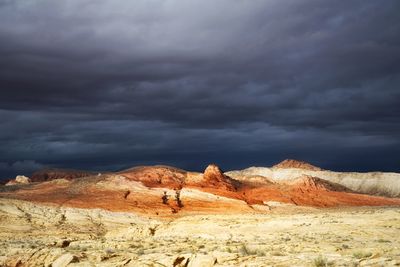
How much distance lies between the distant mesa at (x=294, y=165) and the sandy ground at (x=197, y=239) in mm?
88321

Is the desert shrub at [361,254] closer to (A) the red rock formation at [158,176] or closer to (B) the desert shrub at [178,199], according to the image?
(B) the desert shrub at [178,199]

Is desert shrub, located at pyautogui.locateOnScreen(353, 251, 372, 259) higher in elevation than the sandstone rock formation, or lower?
lower

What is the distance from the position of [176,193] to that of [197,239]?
4421cm

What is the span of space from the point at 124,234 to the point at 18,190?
4563cm

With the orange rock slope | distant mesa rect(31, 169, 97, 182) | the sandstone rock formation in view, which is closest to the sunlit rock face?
the orange rock slope

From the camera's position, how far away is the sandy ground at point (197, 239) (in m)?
25.4

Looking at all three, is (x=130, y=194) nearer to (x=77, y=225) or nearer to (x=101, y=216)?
(x=101, y=216)

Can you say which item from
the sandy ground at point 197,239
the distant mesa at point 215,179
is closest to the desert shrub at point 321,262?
the sandy ground at point 197,239

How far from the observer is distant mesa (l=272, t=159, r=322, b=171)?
6358 inches

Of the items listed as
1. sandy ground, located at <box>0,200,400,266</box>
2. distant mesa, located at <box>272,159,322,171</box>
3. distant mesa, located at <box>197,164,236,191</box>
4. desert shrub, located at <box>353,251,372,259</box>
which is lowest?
sandy ground, located at <box>0,200,400,266</box>

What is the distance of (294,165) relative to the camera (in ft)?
539

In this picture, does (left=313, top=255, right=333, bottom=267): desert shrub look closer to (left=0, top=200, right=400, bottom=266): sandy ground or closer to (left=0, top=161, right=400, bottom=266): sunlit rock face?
(left=0, top=200, right=400, bottom=266): sandy ground

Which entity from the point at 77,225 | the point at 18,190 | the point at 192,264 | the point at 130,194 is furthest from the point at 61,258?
the point at 18,190

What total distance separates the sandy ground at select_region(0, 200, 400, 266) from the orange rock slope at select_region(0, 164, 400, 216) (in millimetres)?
6596
